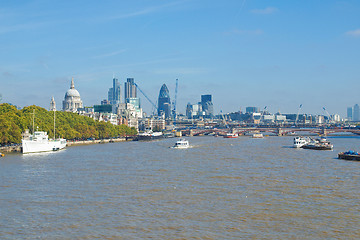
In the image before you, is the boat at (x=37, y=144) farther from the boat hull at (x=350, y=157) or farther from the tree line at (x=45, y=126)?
the boat hull at (x=350, y=157)

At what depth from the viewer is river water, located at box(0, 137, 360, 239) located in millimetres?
28547

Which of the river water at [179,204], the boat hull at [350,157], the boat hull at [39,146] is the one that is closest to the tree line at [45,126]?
the boat hull at [39,146]

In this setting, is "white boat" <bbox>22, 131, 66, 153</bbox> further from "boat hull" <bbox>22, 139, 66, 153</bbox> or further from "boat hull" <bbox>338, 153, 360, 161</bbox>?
"boat hull" <bbox>338, 153, 360, 161</bbox>

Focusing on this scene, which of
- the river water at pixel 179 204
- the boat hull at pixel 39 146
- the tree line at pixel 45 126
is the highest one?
the tree line at pixel 45 126

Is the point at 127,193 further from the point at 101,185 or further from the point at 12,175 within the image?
the point at 12,175

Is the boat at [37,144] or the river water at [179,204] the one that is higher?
the boat at [37,144]

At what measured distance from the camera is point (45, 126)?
396 feet

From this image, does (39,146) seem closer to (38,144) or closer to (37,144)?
(38,144)

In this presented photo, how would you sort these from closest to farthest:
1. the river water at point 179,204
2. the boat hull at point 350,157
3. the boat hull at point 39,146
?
the river water at point 179,204
the boat hull at point 350,157
the boat hull at point 39,146

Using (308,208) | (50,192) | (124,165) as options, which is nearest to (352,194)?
(308,208)

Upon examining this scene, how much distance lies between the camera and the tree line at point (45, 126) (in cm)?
9656

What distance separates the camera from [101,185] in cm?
4509

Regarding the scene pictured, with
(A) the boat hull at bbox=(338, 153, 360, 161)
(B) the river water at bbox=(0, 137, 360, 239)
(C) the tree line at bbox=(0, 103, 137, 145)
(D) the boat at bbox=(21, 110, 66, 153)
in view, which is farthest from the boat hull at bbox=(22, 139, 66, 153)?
(A) the boat hull at bbox=(338, 153, 360, 161)

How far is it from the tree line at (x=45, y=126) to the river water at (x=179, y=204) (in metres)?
41.0
